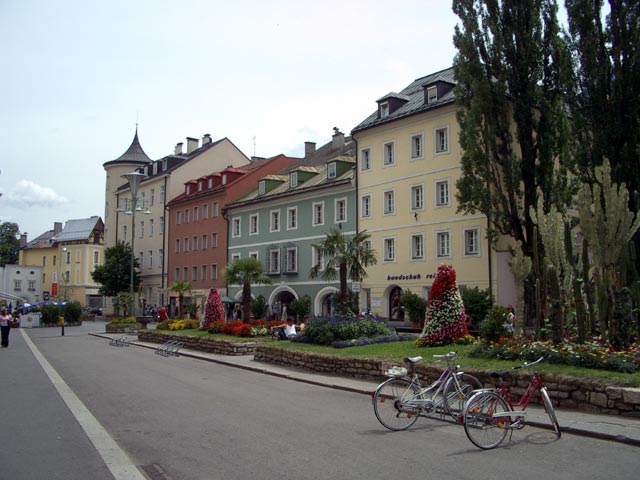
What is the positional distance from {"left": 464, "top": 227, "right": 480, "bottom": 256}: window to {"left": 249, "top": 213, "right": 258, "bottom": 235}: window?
71.5 feet

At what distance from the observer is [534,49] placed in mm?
28422

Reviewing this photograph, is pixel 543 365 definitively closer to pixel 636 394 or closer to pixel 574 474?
pixel 636 394

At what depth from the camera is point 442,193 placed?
3619 centimetres

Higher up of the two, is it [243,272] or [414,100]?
[414,100]

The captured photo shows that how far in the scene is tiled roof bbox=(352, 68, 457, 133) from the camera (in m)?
36.5

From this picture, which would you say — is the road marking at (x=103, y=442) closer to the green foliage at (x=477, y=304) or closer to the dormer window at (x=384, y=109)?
the green foliage at (x=477, y=304)

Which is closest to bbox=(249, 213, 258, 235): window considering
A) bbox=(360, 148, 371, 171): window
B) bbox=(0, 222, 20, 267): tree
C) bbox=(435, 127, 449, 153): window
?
bbox=(360, 148, 371, 171): window

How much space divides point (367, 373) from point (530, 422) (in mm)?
6333

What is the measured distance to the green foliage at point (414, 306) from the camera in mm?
32938

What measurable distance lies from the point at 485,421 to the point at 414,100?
109 ft

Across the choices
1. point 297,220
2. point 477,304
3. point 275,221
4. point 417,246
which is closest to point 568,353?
point 477,304

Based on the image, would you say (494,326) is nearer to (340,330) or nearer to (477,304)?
(340,330)

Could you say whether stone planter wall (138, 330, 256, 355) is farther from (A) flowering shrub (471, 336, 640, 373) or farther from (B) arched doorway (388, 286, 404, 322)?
(B) arched doorway (388, 286, 404, 322)

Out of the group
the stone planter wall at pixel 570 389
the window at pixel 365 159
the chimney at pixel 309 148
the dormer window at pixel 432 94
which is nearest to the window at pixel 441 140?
the dormer window at pixel 432 94
